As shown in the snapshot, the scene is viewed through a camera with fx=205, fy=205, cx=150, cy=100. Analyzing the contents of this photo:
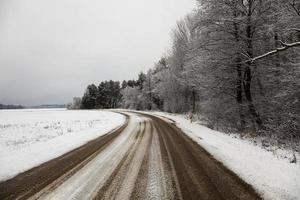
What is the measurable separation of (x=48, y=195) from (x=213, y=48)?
12345mm

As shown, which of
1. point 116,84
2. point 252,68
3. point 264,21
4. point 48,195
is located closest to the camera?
point 48,195

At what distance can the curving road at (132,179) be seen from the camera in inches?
160

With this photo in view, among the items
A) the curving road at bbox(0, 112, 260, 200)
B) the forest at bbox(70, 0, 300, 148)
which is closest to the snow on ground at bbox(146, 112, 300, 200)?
the curving road at bbox(0, 112, 260, 200)

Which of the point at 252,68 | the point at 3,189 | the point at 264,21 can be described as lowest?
the point at 3,189

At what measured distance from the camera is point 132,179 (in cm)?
487

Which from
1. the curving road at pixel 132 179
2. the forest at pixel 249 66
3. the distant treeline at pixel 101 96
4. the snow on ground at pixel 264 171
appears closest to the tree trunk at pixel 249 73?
the forest at pixel 249 66

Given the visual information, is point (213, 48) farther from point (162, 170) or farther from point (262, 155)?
point (162, 170)

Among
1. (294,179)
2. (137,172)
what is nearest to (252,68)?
(294,179)

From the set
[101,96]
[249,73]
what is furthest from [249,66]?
[101,96]

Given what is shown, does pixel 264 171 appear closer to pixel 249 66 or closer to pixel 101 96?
pixel 249 66

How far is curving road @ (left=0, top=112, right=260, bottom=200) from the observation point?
160 inches

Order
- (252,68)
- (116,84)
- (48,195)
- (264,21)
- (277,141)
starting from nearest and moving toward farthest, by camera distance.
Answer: (48,195) → (277,141) → (264,21) → (252,68) → (116,84)

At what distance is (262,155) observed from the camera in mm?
6727

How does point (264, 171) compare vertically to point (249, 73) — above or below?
below
